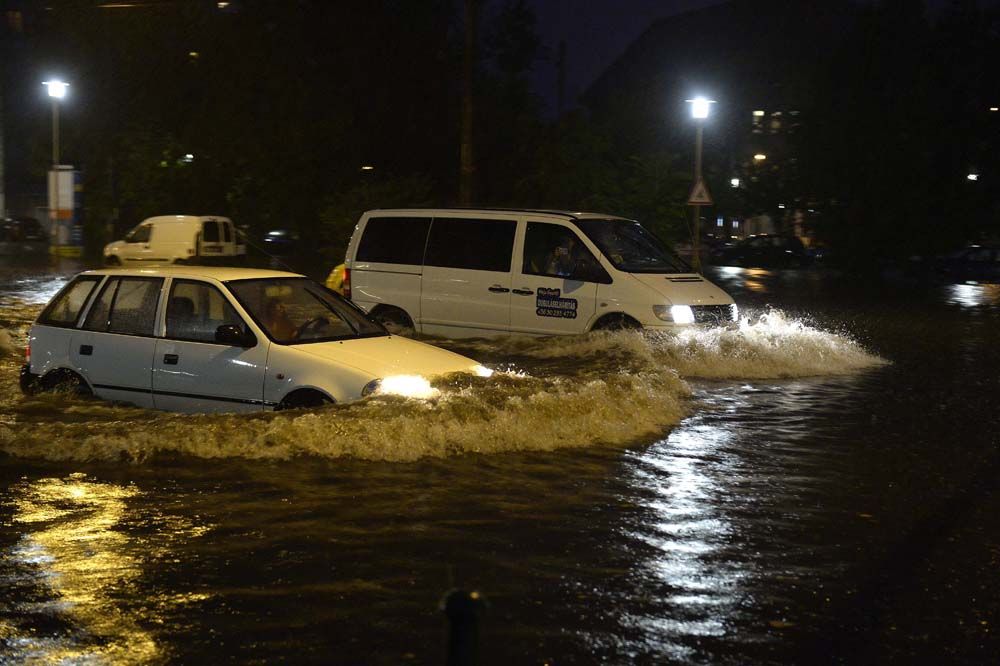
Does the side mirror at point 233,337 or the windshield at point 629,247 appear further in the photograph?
the windshield at point 629,247

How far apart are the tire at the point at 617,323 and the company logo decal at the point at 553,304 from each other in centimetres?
36

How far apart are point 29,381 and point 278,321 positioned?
2423mm

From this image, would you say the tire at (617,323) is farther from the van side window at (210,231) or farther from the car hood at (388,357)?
the van side window at (210,231)

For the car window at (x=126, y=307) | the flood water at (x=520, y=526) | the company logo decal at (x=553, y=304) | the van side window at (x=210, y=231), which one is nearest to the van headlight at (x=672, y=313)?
the company logo decal at (x=553, y=304)

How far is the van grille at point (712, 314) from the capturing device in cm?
1426

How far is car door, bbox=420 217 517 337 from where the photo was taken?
49.9 feet

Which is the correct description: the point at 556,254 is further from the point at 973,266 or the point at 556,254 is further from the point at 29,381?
the point at 973,266

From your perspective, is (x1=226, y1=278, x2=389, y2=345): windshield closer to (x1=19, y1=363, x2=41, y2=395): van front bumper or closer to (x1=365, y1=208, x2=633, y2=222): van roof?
(x1=19, y1=363, x2=41, y2=395): van front bumper

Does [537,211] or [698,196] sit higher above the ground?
[698,196]

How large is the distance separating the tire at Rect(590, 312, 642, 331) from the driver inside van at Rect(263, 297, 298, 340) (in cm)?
528

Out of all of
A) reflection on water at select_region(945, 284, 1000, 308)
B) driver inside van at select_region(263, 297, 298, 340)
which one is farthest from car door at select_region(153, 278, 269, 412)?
reflection on water at select_region(945, 284, 1000, 308)

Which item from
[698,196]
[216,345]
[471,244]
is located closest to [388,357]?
[216,345]

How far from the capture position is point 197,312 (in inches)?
388

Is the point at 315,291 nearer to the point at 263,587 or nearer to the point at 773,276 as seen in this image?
the point at 263,587
